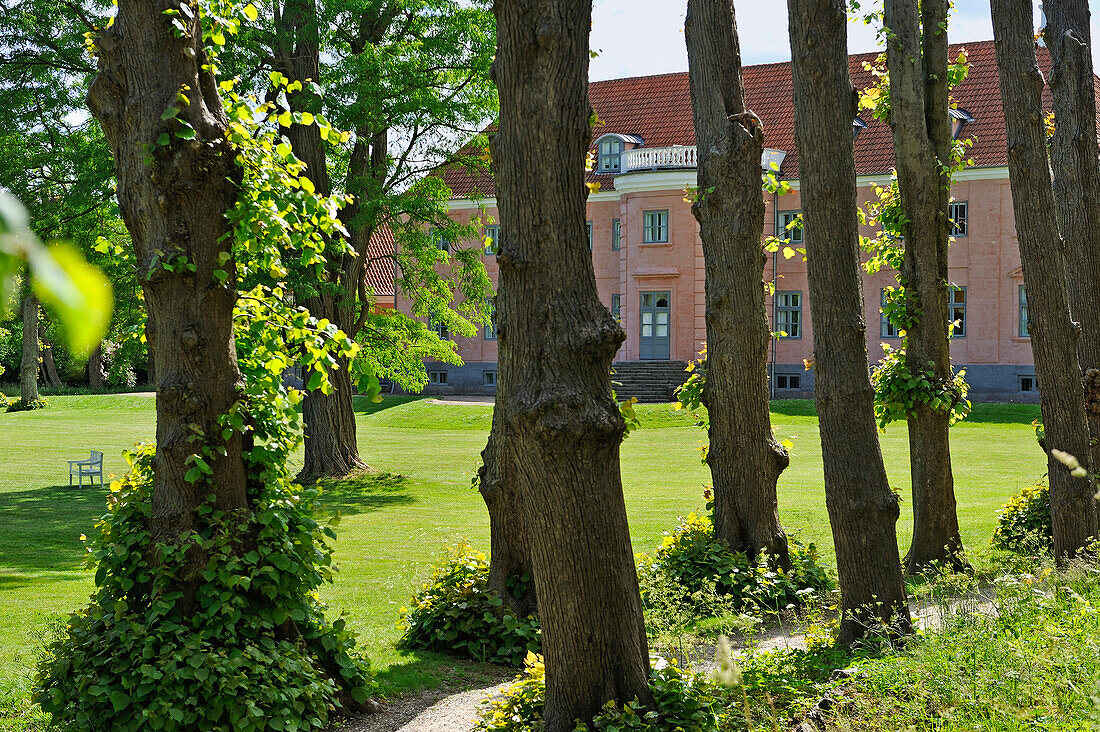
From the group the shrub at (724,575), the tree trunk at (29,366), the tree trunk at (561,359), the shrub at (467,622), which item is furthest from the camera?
the tree trunk at (29,366)

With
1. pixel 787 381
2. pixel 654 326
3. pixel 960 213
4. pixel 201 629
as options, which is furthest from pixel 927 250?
pixel 960 213

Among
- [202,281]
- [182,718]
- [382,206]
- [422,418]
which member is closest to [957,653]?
[182,718]

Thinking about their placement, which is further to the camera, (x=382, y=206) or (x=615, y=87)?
(x=615, y=87)

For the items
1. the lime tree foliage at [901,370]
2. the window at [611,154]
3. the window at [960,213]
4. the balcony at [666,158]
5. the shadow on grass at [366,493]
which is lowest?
the shadow on grass at [366,493]

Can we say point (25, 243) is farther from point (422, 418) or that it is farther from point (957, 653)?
point (422, 418)

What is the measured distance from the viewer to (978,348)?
117 feet

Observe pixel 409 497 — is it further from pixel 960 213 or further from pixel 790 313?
pixel 960 213

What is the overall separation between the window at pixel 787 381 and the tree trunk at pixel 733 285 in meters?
28.5

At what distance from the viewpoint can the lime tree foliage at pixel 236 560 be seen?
510cm

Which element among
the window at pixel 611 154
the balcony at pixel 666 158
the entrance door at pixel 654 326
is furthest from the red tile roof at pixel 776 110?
the entrance door at pixel 654 326

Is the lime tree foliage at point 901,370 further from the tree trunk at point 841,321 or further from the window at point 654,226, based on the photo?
the window at point 654,226

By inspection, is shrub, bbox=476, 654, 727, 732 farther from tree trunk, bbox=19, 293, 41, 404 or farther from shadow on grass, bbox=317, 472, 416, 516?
tree trunk, bbox=19, 293, 41, 404

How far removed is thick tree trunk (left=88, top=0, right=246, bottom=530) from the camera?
5516mm

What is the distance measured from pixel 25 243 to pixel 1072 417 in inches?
372
